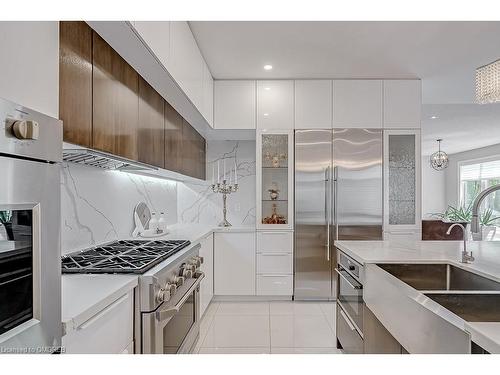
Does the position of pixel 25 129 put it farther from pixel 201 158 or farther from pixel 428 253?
pixel 201 158

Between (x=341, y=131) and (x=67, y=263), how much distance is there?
3.18 meters

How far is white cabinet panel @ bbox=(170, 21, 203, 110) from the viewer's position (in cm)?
231

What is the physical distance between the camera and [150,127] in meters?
2.37

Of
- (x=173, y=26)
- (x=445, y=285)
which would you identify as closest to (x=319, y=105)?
(x=173, y=26)

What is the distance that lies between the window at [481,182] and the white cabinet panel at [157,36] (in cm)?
928

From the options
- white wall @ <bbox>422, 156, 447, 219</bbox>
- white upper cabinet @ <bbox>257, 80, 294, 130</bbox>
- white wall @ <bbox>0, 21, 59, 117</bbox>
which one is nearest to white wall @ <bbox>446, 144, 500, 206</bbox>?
white wall @ <bbox>422, 156, 447, 219</bbox>

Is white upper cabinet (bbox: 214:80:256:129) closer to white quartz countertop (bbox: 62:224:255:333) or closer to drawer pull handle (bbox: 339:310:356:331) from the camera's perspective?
drawer pull handle (bbox: 339:310:356:331)

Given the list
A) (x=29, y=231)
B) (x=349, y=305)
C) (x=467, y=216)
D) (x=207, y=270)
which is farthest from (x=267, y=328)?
(x=467, y=216)

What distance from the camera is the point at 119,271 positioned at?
1.68 meters

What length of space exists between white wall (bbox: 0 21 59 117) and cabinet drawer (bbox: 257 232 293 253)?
10.6 feet

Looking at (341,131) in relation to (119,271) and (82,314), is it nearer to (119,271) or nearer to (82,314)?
(119,271)

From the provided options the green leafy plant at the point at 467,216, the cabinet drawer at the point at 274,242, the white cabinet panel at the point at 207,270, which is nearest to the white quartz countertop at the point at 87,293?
the white cabinet panel at the point at 207,270

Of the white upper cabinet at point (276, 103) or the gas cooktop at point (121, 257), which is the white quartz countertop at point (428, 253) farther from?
the white upper cabinet at point (276, 103)
